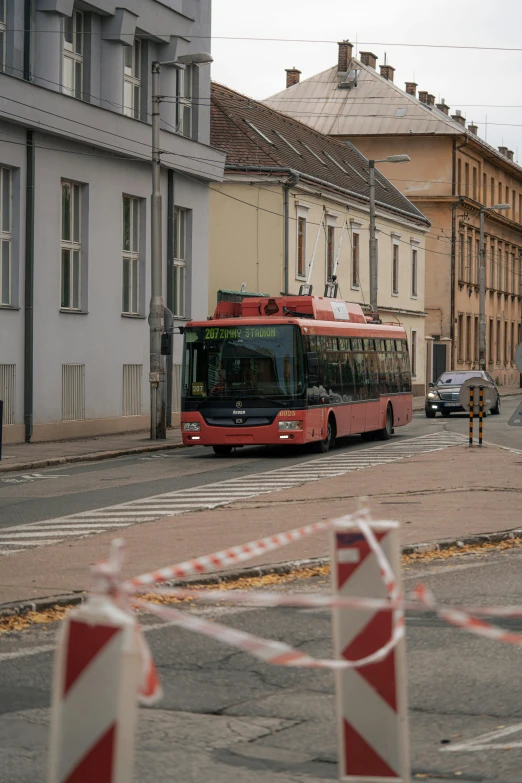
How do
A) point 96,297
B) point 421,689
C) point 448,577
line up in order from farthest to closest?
point 96,297 → point 448,577 → point 421,689

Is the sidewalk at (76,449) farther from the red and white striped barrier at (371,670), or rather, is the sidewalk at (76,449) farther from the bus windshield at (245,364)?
the red and white striped barrier at (371,670)

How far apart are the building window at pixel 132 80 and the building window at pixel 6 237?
5898mm

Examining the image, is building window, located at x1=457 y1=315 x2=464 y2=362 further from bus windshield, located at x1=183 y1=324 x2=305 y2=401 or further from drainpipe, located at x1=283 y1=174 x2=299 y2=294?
bus windshield, located at x1=183 y1=324 x2=305 y2=401

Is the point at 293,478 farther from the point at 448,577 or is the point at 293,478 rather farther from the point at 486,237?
the point at 486,237

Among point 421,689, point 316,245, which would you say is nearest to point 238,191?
point 316,245

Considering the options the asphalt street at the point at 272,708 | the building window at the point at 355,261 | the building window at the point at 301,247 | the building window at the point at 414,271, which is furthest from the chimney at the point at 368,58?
the asphalt street at the point at 272,708

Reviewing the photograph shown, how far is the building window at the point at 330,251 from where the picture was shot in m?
51.4

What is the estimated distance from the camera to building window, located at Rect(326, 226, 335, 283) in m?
51.4

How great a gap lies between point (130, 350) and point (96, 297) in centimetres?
232

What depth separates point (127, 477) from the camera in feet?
73.2

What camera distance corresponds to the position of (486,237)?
8025cm

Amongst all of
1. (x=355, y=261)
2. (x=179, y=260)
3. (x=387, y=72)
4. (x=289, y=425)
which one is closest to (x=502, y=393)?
(x=387, y=72)

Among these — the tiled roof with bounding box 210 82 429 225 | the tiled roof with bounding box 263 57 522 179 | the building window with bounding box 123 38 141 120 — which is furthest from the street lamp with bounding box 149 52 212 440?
the tiled roof with bounding box 263 57 522 179

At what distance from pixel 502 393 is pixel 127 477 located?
52235 mm
